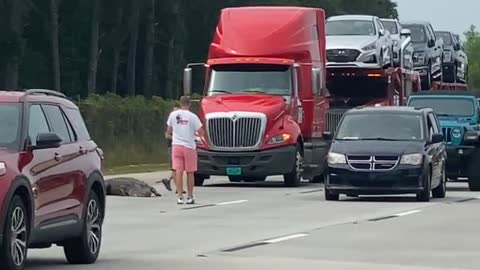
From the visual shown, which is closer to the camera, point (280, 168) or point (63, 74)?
point (280, 168)

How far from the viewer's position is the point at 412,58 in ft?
148

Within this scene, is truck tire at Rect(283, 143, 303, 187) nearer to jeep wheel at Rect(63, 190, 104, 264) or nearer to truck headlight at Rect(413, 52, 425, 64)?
truck headlight at Rect(413, 52, 425, 64)

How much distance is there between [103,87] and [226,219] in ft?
225

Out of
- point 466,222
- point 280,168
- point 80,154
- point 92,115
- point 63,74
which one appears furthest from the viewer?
point 63,74

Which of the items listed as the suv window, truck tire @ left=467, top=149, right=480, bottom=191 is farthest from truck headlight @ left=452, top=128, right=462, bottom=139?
the suv window

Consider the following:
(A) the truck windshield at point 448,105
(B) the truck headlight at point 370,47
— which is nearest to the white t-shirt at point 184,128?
(A) the truck windshield at point 448,105

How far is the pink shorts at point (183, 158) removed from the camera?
1049 inches

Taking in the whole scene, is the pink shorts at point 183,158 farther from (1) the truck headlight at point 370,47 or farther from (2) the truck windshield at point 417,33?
(2) the truck windshield at point 417,33

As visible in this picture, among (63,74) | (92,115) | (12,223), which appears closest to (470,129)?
(92,115)

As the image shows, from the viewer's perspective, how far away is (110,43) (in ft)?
279

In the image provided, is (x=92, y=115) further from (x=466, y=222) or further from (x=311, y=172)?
(x=466, y=222)

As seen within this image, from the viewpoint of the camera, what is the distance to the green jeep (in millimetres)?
33469

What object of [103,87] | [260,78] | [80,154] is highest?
[80,154]

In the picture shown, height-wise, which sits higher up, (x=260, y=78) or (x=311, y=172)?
(x=260, y=78)
